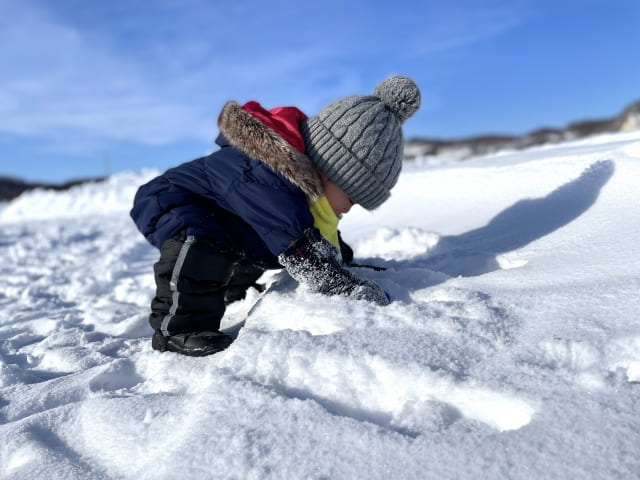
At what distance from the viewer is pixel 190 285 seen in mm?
1485

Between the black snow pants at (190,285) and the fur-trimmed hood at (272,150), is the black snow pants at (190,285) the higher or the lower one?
the lower one

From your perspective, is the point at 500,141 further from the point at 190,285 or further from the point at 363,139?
the point at 190,285

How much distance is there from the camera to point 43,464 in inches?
35.1

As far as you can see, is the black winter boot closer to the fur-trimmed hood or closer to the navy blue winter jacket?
the navy blue winter jacket

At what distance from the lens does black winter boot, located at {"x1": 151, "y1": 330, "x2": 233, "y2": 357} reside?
53.3 inches

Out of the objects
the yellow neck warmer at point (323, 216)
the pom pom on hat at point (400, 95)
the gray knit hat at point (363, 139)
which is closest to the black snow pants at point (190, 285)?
the yellow neck warmer at point (323, 216)

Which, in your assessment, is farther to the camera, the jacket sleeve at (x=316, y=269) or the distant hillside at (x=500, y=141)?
the distant hillside at (x=500, y=141)

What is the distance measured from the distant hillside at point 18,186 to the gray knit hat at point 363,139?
11926mm

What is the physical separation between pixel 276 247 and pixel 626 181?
142 cm

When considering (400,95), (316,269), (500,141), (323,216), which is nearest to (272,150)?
(323,216)

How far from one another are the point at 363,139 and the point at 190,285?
699 mm

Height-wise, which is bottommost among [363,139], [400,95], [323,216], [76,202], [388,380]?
[388,380]

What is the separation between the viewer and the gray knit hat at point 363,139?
161cm

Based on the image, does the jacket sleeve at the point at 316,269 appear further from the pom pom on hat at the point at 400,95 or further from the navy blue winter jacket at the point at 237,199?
the pom pom on hat at the point at 400,95
